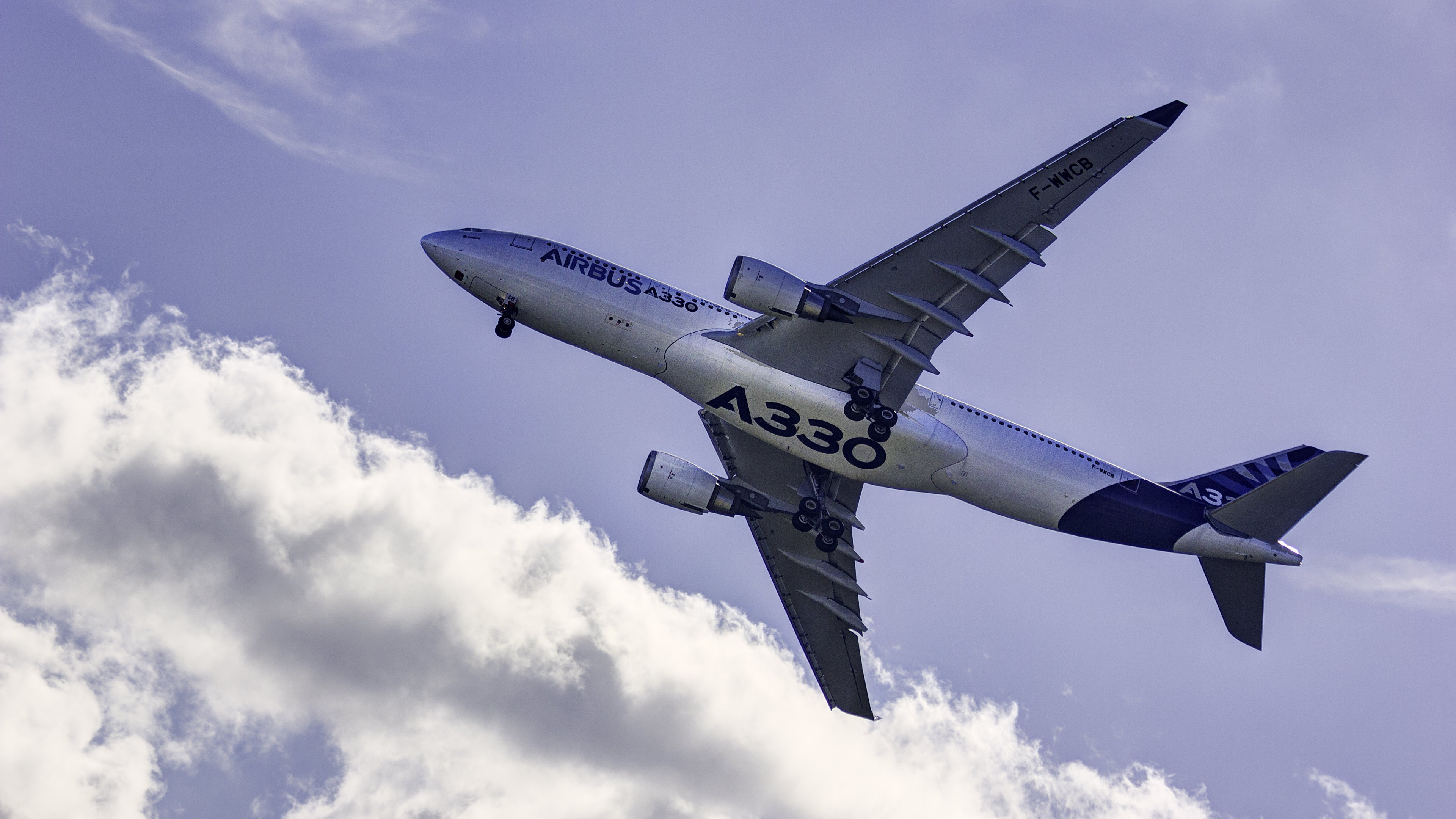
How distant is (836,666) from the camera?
51.1 metres

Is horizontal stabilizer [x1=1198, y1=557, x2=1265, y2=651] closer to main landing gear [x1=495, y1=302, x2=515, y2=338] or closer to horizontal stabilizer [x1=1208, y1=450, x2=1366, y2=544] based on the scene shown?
horizontal stabilizer [x1=1208, y1=450, x2=1366, y2=544]

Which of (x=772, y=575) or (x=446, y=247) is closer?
(x=446, y=247)

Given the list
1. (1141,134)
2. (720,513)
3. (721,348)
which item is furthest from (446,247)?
(1141,134)

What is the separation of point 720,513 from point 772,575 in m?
6.33

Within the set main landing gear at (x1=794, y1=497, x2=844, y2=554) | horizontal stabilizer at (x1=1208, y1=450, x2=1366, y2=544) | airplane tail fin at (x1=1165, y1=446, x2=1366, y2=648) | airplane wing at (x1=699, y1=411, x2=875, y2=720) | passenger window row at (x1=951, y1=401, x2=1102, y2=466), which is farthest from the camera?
airplane wing at (x1=699, y1=411, x2=875, y2=720)

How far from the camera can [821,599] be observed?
50656 millimetres

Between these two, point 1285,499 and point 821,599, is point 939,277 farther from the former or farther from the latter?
point 821,599

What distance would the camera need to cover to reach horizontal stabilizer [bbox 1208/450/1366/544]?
126 ft

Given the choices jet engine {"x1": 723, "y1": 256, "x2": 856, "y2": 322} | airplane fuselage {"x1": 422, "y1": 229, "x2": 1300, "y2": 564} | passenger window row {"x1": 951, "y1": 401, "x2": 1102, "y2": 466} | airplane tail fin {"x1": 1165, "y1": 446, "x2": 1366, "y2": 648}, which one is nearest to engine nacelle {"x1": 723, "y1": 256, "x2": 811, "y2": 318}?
jet engine {"x1": 723, "y1": 256, "x2": 856, "y2": 322}

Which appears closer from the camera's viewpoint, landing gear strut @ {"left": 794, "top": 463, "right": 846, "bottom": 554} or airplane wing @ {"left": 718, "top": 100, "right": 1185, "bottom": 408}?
airplane wing @ {"left": 718, "top": 100, "right": 1185, "bottom": 408}

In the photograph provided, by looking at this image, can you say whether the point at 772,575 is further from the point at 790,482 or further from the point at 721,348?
the point at 721,348

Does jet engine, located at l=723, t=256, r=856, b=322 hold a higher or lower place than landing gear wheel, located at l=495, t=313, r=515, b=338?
higher

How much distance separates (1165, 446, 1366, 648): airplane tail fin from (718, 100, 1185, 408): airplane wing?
12985mm

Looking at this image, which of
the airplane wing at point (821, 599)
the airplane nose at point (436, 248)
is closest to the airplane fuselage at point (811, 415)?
the airplane nose at point (436, 248)
